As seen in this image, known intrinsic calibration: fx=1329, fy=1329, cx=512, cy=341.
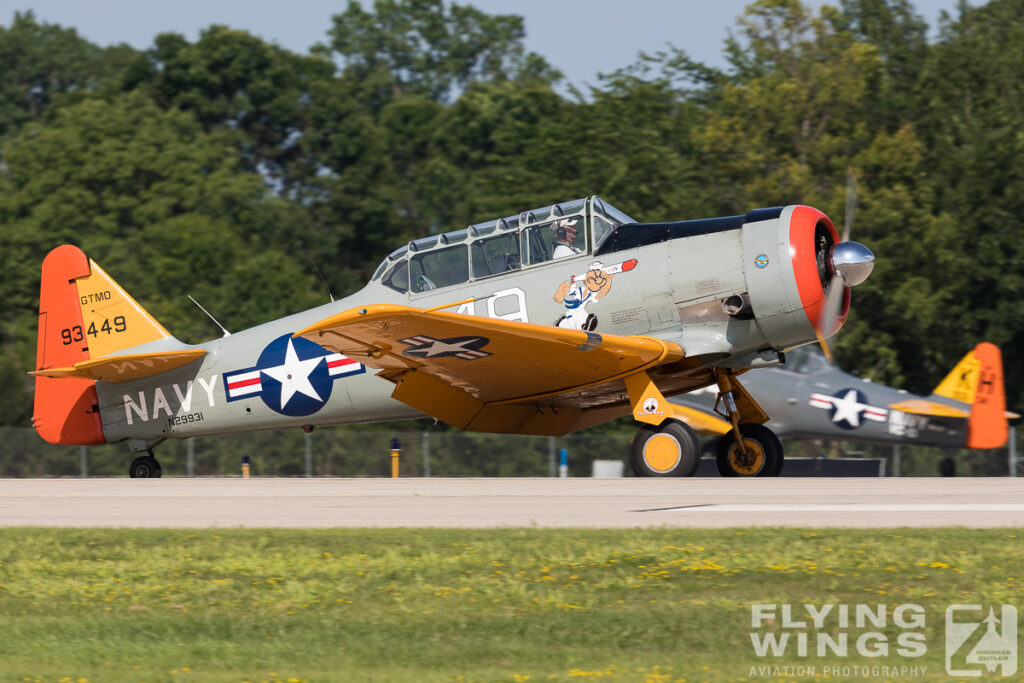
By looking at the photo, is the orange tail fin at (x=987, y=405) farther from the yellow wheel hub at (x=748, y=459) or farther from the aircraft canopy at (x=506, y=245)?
the aircraft canopy at (x=506, y=245)

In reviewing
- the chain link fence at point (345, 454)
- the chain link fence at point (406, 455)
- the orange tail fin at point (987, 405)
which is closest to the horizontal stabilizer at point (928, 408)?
the orange tail fin at point (987, 405)

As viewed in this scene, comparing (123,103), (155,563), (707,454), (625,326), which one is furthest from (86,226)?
(155,563)

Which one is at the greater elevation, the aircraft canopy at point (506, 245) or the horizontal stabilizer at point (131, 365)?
the aircraft canopy at point (506, 245)

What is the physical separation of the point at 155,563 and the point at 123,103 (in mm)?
56997

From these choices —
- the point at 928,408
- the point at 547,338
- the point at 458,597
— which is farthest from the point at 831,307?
the point at 928,408

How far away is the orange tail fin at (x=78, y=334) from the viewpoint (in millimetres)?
17688

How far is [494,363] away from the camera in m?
14.2

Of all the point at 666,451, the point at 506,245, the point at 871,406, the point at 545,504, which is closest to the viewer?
the point at 545,504

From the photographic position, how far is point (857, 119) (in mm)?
37844

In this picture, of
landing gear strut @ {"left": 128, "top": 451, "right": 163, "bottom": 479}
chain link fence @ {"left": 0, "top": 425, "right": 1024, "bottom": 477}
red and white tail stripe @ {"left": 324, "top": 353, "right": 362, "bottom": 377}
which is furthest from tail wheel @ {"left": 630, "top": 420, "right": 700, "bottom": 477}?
chain link fence @ {"left": 0, "top": 425, "right": 1024, "bottom": 477}

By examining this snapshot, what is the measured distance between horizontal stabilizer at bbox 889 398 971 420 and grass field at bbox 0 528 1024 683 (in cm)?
1333

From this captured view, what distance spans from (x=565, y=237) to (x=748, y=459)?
3.24 metres

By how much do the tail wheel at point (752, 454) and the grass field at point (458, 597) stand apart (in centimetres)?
613

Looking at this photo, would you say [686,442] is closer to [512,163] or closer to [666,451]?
[666,451]
